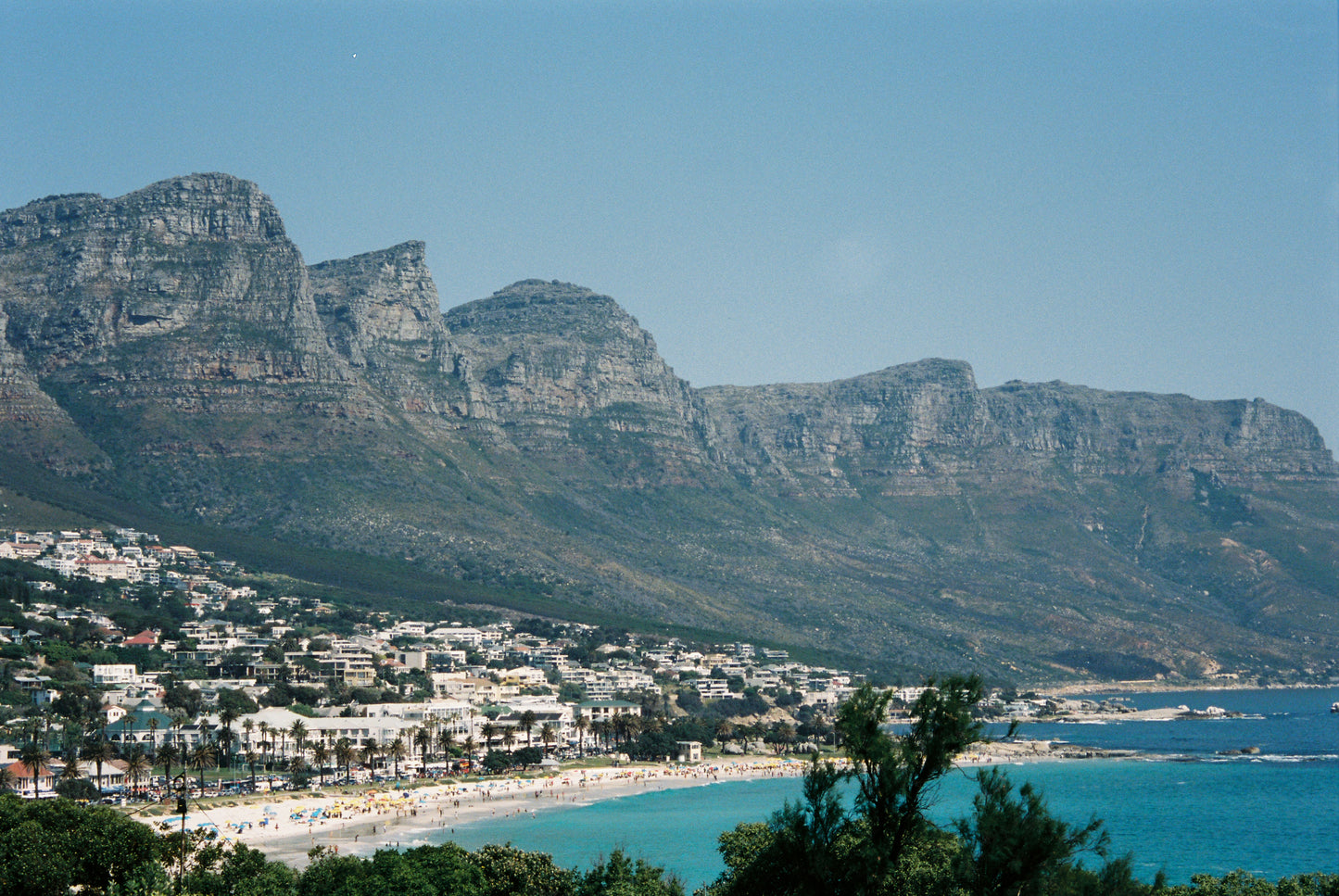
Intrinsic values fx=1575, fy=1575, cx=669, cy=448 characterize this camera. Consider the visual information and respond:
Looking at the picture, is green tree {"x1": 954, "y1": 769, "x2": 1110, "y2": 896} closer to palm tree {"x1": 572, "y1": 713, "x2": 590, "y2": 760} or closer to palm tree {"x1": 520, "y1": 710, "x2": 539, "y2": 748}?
palm tree {"x1": 520, "y1": 710, "x2": 539, "y2": 748}

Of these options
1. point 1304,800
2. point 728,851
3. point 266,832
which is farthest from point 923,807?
point 1304,800

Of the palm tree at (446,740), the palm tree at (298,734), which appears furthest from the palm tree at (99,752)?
the palm tree at (446,740)

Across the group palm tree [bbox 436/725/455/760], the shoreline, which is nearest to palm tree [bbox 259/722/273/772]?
the shoreline

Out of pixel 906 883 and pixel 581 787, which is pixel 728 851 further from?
pixel 581 787

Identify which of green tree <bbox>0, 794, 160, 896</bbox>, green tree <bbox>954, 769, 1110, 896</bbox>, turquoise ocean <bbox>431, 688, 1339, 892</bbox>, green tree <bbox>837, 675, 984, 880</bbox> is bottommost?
turquoise ocean <bbox>431, 688, 1339, 892</bbox>

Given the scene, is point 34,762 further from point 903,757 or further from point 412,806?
point 903,757

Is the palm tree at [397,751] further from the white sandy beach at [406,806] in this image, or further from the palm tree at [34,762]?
the palm tree at [34,762]

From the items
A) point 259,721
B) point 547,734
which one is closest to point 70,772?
point 259,721

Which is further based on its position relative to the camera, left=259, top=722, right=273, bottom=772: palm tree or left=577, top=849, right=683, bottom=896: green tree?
left=259, top=722, right=273, bottom=772: palm tree
